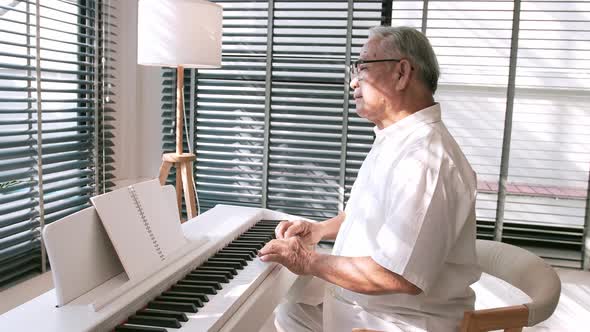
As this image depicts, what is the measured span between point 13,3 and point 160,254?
7.01 feet

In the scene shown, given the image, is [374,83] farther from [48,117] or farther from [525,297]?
[48,117]

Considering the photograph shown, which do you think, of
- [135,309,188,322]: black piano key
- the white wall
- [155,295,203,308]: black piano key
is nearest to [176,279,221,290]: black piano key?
[155,295,203,308]: black piano key

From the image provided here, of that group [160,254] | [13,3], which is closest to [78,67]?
[13,3]

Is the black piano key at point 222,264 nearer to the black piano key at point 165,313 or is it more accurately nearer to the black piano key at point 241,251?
the black piano key at point 241,251

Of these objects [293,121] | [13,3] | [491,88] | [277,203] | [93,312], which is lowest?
[277,203]

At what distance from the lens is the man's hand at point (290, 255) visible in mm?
1824

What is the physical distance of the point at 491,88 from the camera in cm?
399

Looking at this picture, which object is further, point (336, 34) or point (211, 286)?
point (336, 34)

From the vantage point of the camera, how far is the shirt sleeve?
62.4 inches

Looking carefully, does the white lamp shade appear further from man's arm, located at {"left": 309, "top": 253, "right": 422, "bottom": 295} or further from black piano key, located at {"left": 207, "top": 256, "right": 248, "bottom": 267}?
man's arm, located at {"left": 309, "top": 253, "right": 422, "bottom": 295}

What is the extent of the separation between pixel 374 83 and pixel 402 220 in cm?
56

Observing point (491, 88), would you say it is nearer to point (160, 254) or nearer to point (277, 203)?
point (277, 203)

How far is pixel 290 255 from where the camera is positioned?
1850 millimetres

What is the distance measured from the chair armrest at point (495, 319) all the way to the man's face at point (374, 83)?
0.76m
